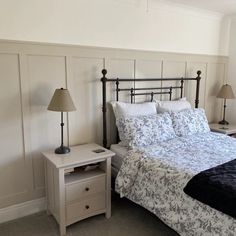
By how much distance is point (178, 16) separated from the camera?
339 cm

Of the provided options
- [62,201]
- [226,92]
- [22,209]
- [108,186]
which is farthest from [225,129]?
[22,209]

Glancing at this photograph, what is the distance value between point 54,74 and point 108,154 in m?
0.97

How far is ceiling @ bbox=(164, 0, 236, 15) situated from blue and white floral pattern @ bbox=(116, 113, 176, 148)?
156 centimetres

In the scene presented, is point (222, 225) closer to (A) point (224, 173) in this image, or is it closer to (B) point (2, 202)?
(A) point (224, 173)

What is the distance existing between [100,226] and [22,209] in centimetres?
82

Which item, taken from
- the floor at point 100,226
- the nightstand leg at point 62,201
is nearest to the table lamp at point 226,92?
the floor at point 100,226

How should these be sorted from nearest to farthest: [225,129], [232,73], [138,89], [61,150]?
[61,150] < [138,89] < [225,129] < [232,73]

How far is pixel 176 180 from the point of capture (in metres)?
2.01

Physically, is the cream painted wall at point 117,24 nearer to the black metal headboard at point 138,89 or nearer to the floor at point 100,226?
the black metal headboard at point 138,89

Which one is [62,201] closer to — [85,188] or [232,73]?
[85,188]

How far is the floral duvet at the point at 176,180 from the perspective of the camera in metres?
1.80

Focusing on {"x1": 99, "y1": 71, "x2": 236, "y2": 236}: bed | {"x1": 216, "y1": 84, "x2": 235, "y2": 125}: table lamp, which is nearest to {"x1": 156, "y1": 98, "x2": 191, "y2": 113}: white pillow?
{"x1": 99, "y1": 71, "x2": 236, "y2": 236}: bed

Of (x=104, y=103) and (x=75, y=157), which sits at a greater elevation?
(x=104, y=103)

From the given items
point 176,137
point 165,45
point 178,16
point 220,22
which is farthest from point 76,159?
point 220,22
